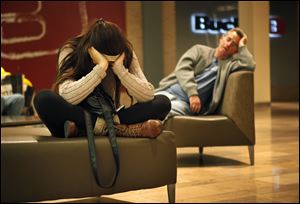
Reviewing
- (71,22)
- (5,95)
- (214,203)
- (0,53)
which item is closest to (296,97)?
(71,22)

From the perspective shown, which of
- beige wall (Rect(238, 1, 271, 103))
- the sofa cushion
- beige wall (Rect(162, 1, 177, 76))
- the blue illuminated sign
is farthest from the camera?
the blue illuminated sign

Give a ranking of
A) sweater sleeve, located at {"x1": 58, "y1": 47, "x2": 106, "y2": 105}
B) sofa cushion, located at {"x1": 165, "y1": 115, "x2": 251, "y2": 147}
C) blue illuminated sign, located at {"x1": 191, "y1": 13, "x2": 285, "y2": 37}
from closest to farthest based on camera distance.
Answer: sweater sleeve, located at {"x1": 58, "y1": 47, "x2": 106, "y2": 105}
sofa cushion, located at {"x1": 165, "y1": 115, "x2": 251, "y2": 147}
blue illuminated sign, located at {"x1": 191, "y1": 13, "x2": 285, "y2": 37}

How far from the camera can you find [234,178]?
3.38 meters

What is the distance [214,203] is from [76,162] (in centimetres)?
88

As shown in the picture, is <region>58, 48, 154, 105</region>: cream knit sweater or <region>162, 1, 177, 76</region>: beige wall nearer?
<region>58, 48, 154, 105</region>: cream knit sweater

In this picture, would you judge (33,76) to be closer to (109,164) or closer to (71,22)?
(71,22)

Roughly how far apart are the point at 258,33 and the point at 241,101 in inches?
289

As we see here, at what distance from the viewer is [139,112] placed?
2346 mm

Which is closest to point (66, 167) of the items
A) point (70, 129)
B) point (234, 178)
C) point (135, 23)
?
point (70, 129)

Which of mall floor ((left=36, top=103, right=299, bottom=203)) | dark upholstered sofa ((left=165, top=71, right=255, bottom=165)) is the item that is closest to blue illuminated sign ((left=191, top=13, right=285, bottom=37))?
mall floor ((left=36, top=103, right=299, bottom=203))

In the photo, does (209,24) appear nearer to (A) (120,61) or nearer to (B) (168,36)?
(B) (168,36)

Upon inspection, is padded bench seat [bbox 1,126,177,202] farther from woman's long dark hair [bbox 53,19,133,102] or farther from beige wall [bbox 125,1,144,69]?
beige wall [bbox 125,1,144,69]

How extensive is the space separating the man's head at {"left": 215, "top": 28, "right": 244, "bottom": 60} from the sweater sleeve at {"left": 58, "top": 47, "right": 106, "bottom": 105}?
6.30 feet

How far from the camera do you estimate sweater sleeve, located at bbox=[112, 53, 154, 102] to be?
89.7 inches
